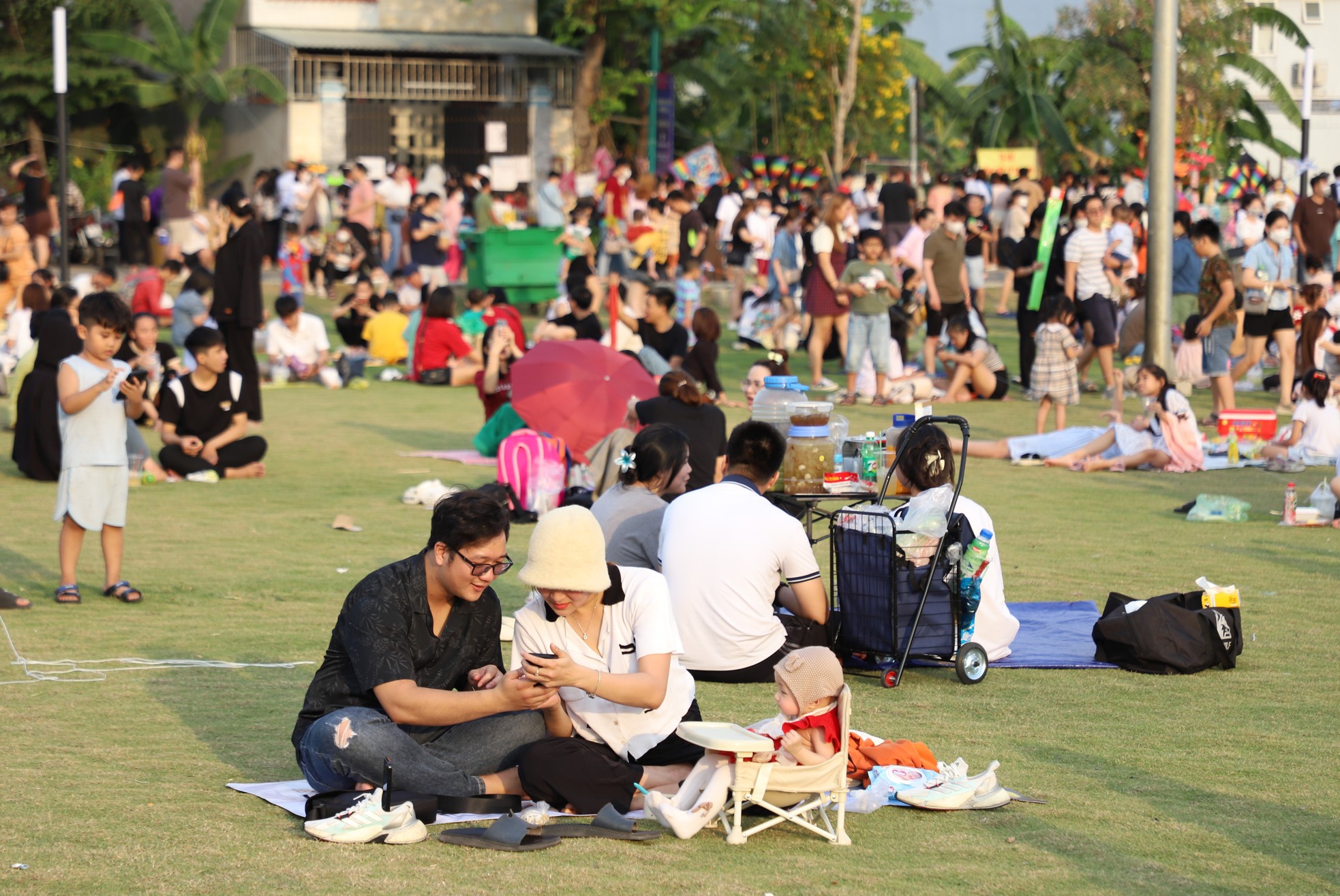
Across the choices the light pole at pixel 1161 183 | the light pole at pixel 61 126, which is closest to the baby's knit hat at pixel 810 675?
the light pole at pixel 1161 183

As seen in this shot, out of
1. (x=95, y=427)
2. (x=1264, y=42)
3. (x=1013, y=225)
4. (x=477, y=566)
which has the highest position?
(x=1264, y=42)

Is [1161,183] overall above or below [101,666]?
above

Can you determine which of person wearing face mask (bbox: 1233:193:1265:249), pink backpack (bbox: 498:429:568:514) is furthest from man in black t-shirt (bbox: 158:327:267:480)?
person wearing face mask (bbox: 1233:193:1265:249)

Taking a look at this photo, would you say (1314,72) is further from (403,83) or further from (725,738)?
(725,738)

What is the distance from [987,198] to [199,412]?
17.8 meters

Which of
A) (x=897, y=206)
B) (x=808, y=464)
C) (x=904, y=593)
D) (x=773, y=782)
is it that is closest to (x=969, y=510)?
(x=904, y=593)

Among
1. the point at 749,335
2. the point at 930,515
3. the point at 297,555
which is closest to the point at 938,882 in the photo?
the point at 930,515

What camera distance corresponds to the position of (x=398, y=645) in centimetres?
509

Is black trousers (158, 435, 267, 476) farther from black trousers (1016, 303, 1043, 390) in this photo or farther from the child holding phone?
black trousers (1016, 303, 1043, 390)

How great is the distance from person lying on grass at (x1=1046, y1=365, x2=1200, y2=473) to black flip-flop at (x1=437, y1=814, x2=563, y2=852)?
886cm

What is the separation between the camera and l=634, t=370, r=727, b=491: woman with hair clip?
9.70 m

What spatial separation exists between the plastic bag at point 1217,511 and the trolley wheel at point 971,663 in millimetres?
4397

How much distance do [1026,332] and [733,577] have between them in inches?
456

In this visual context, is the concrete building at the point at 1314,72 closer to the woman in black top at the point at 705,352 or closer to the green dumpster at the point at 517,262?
the green dumpster at the point at 517,262
